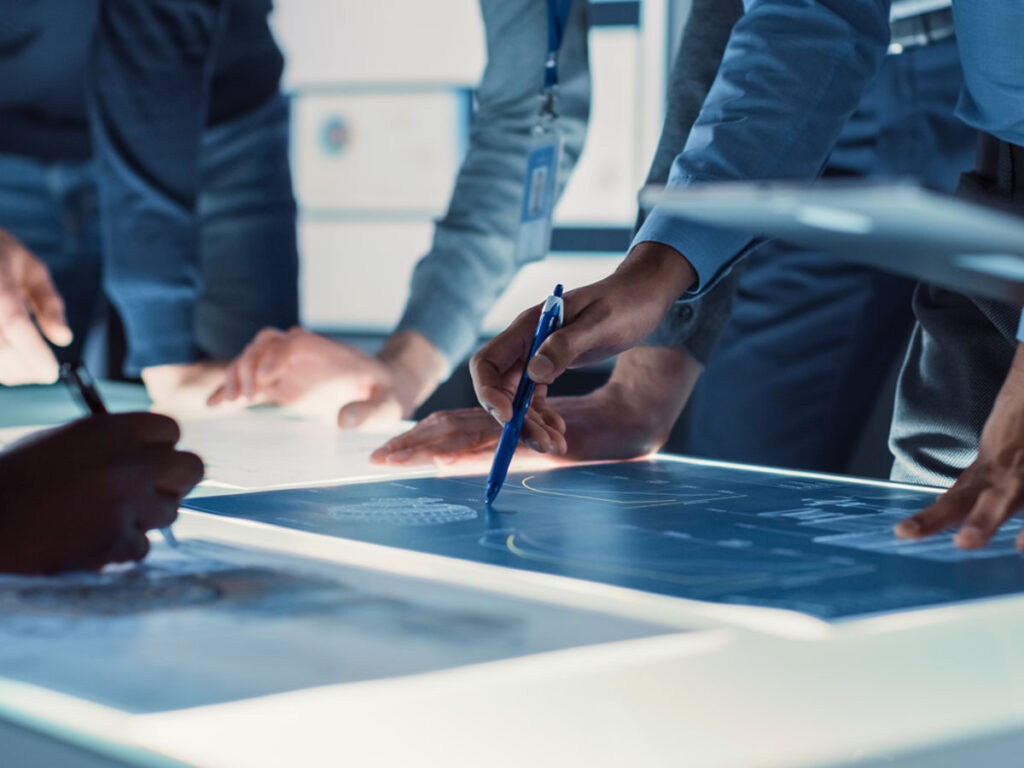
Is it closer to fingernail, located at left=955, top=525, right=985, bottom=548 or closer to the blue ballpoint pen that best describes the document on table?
the blue ballpoint pen

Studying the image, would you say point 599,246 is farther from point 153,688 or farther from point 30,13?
point 153,688

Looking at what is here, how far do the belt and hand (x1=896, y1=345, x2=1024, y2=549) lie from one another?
712mm

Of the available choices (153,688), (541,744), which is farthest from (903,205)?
(153,688)

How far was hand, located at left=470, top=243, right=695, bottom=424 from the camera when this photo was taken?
0.95m

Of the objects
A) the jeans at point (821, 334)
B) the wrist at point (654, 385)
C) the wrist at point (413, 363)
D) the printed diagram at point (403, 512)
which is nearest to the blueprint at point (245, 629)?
the printed diagram at point (403, 512)

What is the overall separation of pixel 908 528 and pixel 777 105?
20.4 inches

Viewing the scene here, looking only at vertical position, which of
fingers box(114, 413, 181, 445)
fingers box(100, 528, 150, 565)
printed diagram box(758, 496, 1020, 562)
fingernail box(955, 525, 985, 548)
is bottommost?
printed diagram box(758, 496, 1020, 562)

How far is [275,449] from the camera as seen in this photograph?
1183 millimetres

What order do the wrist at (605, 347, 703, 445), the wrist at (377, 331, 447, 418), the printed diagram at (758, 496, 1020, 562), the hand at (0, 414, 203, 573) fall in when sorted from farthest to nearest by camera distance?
the wrist at (377, 331, 447, 418)
the wrist at (605, 347, 703, 445)
the printed diagram at (758, 496, 1020, 562)
the hand at (0, 414, 203, 573)

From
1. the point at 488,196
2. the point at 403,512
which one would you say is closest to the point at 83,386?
the point at 403,512

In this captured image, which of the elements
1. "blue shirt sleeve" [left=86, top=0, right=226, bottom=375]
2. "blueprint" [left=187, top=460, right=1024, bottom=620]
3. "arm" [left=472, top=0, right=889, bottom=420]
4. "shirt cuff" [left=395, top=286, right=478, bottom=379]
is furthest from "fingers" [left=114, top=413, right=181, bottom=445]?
"blue shirt sleeve" [left=86, top=0, right=226, bottom=375]

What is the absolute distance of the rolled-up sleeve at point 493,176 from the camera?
5.47ft

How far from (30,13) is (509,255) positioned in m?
0.94

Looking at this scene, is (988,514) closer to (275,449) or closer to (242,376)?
(275,449)
